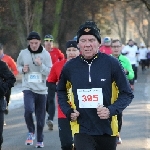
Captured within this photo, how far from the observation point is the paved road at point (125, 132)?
965 cm

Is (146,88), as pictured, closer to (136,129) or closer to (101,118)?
(136,129)

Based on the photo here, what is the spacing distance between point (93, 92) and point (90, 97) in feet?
0.22

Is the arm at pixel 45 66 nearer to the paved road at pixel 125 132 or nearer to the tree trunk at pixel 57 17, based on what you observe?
the paved road at pixel 125 132

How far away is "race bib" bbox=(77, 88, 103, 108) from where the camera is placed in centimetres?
546

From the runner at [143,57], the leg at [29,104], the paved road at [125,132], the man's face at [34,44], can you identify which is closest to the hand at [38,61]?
the man's face at [34,44]

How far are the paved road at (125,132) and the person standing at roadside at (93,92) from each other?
3895 millimetres

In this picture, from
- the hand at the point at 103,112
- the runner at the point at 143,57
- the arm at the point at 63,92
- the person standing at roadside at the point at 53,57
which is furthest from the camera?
the runner at the point at 143,57

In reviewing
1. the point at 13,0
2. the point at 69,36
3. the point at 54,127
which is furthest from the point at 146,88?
the point at 69,36

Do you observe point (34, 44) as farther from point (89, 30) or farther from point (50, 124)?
point (89, 30)

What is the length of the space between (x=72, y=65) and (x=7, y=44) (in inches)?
1277

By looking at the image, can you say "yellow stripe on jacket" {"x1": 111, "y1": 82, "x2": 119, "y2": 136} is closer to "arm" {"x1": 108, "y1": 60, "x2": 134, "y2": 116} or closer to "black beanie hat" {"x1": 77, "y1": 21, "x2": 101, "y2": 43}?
"arm" {"x1": 108, "y1": 60, "x2": 134, "y2": 116}

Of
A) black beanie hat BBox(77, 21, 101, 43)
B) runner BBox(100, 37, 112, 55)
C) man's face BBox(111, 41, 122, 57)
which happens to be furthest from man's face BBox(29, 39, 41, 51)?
runner BBox(100, 37, 112, 55)

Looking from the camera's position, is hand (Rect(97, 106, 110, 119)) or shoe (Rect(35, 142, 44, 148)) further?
shoe (Rect(35, 142, 44, 148))

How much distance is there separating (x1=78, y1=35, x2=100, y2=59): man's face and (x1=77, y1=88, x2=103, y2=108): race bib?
0.32m
